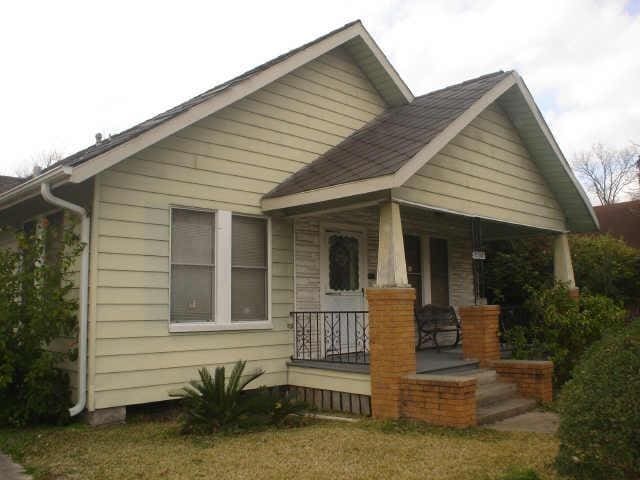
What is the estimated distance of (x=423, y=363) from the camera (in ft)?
30.6

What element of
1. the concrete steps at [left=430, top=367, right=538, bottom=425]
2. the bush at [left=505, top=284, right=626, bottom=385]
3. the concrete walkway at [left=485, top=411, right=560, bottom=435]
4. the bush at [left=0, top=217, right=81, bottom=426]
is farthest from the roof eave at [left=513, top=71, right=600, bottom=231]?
the bush at [left=0, top=217, right=81, bottom=426]

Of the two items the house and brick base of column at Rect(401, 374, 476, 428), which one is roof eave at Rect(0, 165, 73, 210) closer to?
the house

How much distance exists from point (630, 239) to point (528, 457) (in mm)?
20051

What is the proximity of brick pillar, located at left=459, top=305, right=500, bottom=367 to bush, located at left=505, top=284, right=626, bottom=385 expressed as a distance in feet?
2.42

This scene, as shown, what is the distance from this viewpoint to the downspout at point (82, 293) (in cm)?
768

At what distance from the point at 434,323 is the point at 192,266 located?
16.4ft

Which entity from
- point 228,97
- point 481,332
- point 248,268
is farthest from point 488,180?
point 228,97

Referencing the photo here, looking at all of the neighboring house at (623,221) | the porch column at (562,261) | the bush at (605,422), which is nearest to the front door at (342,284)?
the porch column at (562,261)

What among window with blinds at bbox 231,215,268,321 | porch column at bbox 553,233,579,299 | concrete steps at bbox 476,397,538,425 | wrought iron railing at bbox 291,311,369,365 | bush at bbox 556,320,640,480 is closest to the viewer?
bush at bbox 556,320,640,480

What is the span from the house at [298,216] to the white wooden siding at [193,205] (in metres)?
0.02

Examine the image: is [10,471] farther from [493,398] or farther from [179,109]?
[493,398]

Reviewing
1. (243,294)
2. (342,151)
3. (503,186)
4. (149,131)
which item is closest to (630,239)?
(503,186)

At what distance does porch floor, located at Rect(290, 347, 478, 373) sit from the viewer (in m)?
8.60

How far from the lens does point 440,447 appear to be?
6.48 meters
